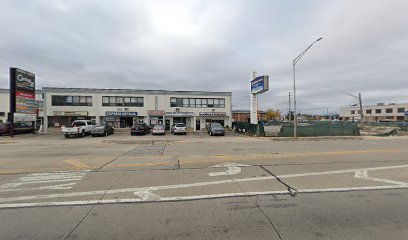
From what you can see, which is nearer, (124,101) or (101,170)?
(101,170)

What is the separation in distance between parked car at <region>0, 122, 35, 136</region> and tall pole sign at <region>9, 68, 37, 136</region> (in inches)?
34.1

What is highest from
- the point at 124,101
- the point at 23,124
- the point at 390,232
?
the point at 124,101

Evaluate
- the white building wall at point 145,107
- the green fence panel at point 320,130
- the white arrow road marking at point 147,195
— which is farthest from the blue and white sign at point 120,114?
the white arrow road marking at point 147,195

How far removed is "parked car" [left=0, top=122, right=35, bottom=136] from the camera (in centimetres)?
2934

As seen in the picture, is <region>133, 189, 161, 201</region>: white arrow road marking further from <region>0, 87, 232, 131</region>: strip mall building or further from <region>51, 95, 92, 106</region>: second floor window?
<region>51, 95, 92, 106</region>: second floor window

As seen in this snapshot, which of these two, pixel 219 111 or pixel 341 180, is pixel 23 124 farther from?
pixel 341 180

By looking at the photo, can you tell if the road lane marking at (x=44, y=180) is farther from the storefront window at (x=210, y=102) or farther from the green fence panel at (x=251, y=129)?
the storefront window at (x=210, y=102)

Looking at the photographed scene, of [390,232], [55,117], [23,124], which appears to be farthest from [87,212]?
[55,117]

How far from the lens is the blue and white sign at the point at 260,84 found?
28.8 metres

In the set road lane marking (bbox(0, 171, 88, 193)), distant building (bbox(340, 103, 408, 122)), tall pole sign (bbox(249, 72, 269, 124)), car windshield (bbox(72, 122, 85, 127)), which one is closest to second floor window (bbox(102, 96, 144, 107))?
car windshield (bbox(72, 122, 85, 127))

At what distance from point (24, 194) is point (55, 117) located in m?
38.7

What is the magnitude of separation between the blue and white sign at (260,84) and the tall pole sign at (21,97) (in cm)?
2916

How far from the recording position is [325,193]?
18.4ft

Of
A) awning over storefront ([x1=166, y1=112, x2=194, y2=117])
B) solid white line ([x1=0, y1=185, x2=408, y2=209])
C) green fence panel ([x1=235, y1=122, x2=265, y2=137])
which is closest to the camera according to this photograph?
solid white line ([x1=0, y1=185, x2=408, y2=209])
